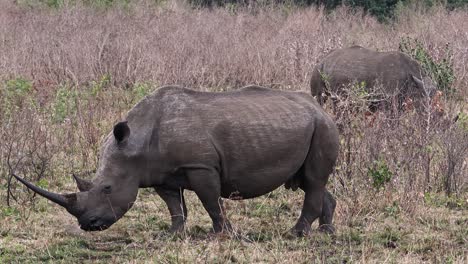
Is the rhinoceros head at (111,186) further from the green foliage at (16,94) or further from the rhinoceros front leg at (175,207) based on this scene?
the green foliage at (16,94)

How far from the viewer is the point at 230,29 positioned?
1991cm

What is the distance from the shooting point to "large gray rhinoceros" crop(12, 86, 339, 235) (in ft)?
Answer: 24.5

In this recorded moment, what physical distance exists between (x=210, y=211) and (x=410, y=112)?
3.80 meters

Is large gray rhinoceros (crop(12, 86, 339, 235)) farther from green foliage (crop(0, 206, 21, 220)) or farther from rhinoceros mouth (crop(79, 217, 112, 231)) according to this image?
green foliage (crop(0, 206, 21, 220))

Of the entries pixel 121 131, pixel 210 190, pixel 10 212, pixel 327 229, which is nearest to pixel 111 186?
pixel 121 131

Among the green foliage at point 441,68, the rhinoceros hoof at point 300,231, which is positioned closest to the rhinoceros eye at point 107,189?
the rhinoceros hoof at point 300,231

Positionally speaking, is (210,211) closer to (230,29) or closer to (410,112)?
(410,112)

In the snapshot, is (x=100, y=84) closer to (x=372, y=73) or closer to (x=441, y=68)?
(x=372, y=73)

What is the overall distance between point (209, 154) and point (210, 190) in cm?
30

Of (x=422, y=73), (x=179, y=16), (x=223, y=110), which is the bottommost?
(x=179, y=16)

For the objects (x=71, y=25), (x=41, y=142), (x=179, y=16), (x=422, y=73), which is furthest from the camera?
(x=179, y=16)

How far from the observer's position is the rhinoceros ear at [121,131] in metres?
7.39

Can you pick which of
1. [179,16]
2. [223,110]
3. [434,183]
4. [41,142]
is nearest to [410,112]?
[434,183]

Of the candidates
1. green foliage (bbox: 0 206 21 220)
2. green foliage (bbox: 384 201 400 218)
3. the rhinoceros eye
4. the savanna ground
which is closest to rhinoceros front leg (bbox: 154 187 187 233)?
the savanna ground
